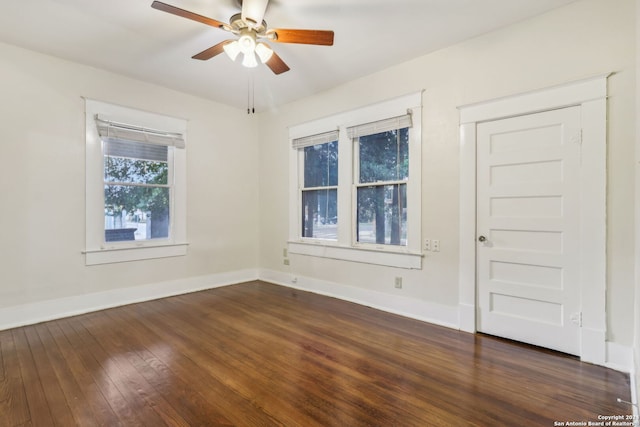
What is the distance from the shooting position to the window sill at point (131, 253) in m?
3.71

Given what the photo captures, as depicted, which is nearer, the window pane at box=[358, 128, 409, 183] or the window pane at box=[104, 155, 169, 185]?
the window pane at box=[358, 128, 409, 183]

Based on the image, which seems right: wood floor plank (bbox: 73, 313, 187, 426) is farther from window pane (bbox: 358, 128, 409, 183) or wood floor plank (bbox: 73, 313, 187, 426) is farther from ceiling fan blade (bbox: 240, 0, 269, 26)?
window pane (bbox: 358, 128, 409, 183)

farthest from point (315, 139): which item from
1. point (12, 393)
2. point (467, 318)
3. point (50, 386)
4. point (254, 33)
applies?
point (12, 393)

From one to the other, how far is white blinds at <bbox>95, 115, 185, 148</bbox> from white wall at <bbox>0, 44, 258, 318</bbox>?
0.59 feet

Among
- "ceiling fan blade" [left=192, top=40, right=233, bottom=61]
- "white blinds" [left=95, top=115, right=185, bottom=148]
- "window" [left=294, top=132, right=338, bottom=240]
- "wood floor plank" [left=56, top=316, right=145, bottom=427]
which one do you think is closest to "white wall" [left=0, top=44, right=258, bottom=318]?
"white blinds" [left=95, top=115, right=185, bottom=148]

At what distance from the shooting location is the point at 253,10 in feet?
7.98

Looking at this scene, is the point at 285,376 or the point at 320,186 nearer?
the point at 285,376

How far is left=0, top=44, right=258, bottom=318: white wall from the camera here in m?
3.19

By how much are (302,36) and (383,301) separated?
2.87 m

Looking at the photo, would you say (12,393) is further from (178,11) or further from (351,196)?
(351,196)

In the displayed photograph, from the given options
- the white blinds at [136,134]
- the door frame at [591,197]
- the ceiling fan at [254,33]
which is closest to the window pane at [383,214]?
the door frame at [591,197]

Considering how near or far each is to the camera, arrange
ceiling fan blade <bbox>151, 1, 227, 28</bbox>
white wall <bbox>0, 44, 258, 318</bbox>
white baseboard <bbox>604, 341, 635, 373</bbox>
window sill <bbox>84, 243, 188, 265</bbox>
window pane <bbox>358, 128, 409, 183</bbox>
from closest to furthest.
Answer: ceiling fan blade <bbox>151, 1, 227, 28</bbox>
white baseboard <bbox>604, 341, 635, 373</bbox>
white wall <bbox>0, 44, 258, 318</bbox>
window pane <bbox>358, 128, 409, 183</bbox>
window sill <bbox>84, 243, 188, 265</bbox>

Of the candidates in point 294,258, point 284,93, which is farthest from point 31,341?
point 284,93

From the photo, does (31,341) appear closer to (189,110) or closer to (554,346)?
(189,110)
